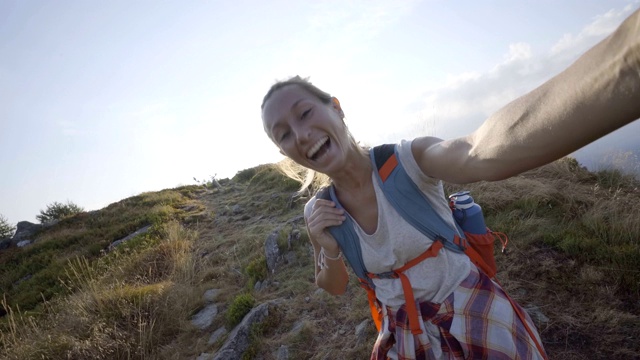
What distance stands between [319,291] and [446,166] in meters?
3.51

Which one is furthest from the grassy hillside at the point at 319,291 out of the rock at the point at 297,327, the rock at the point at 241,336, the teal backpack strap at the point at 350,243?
the teal backpack strap at the point at 350,243

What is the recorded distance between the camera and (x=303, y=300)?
4293 mm

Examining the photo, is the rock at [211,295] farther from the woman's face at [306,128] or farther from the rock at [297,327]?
the woman's face at [306,128]

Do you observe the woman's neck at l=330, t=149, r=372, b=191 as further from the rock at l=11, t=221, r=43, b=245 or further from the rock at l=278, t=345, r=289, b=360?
the rock at l=11, t=221, r=43, b=245

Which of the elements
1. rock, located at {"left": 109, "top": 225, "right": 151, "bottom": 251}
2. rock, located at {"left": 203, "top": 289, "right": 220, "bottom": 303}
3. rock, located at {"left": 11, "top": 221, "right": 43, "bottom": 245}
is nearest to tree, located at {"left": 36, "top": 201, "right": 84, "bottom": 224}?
rock, located at {"left": 11, "top": 221, "right": 43, "bottom": 245}

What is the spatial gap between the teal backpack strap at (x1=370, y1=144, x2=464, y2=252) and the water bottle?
22 cm

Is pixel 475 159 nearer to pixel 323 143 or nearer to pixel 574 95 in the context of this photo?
pixel 574 95

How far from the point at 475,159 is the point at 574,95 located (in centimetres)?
33

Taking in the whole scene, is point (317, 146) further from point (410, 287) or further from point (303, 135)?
point (410, 287)

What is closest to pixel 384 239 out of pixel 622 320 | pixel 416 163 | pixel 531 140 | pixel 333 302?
pixel 416 163

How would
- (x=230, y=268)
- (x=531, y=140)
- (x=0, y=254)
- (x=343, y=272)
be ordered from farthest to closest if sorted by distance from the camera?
(x=0, y=254)
(x=230, y=268)
(x=343, y=272)
(x=531, y=140)

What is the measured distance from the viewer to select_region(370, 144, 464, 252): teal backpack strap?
1458 mm

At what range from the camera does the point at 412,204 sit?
1463 millimetres

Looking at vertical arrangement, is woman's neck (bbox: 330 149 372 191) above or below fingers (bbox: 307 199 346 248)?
above
